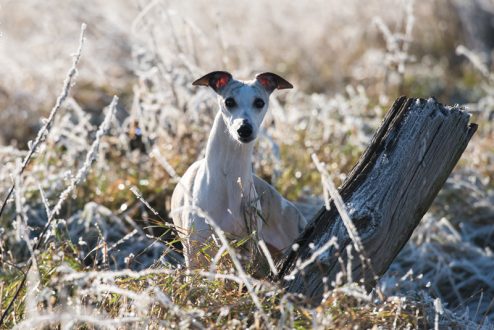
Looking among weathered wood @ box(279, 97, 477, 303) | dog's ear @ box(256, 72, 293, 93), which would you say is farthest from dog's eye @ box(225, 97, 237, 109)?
weathered wood @ box(279, 97, 477, 303)

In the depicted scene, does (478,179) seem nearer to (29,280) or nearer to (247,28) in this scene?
(29,280)

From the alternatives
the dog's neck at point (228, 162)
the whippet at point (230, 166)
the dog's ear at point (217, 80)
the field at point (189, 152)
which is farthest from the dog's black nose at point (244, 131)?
the field at point (189, 152)

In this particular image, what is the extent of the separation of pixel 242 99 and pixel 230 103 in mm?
55

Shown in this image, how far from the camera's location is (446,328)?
315cm

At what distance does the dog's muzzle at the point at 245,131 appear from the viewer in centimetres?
338

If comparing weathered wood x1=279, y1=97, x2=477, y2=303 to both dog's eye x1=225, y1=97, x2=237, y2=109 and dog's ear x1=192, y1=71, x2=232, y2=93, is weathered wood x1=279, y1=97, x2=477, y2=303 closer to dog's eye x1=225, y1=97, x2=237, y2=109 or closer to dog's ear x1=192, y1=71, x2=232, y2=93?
dog's eye x1=225, y1=97, x2=237, y2=109

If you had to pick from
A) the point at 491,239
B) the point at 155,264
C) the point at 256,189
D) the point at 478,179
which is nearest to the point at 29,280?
the point at 155,264

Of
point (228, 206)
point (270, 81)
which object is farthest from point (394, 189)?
point (270, 81)

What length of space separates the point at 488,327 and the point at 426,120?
96cm

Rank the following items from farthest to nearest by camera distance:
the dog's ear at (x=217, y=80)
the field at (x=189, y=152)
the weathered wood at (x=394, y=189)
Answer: the dog's ear at (x=217, y=80) < the weathered wood at (x=394, y=189) < the field at (x=189, y=152)

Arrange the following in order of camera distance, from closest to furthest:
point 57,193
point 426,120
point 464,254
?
point 426,120 → point 57,193 → point 464,254

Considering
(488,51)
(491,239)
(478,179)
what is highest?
(488,51)

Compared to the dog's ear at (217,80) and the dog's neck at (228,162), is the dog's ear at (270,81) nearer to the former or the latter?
the dog's ear at (217,80)

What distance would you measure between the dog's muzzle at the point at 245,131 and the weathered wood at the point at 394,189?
554mm
